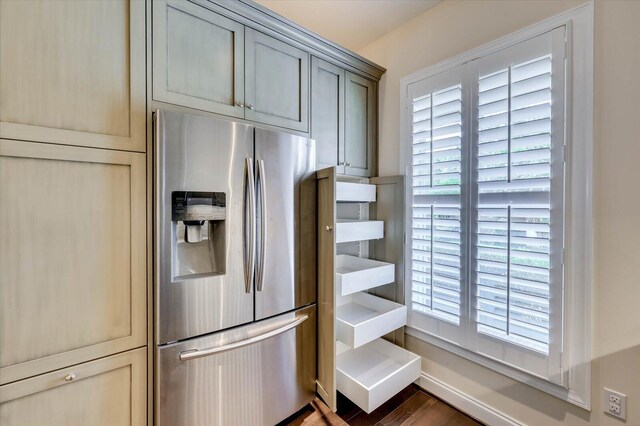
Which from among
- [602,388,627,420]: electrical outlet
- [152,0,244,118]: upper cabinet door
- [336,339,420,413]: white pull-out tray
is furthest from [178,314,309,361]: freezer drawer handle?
[602,388,627,420]: electrical outlet

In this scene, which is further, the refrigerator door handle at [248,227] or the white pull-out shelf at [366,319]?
the white pull-out shelf at [366,319]

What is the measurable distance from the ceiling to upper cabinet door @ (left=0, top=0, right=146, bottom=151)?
1.11 m

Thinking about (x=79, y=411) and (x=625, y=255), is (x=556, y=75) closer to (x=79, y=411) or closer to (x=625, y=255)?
(x=625, y=255)

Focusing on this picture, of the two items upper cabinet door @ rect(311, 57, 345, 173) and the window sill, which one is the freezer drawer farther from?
upper cabinet door @ rect(311, 57, 345, 173)

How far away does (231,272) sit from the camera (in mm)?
1426

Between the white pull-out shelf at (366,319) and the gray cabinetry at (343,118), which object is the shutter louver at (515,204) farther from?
the gray cabinetry at (343,118)

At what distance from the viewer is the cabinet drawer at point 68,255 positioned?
1.03 meters

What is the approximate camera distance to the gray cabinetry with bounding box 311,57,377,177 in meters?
2.00

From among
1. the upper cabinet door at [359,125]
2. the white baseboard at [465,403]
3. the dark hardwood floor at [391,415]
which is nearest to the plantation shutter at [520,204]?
the white baseboard at [465,403]

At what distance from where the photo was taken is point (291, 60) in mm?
1819

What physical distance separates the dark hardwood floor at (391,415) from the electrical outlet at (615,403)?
686 millimetres

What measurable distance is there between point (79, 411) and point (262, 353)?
782mm

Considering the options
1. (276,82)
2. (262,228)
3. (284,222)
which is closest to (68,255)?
(262,228)

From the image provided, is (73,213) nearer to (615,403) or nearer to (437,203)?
(437,203)
